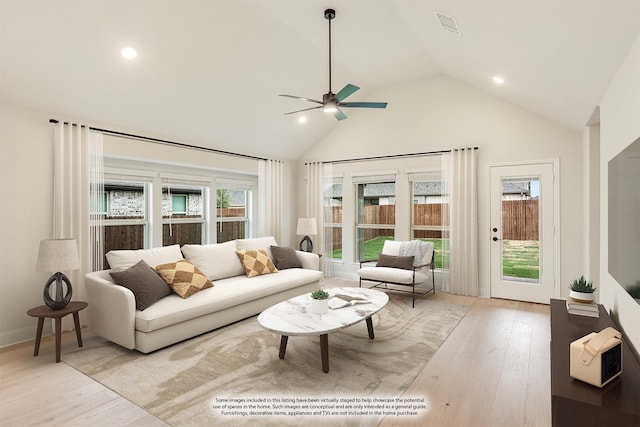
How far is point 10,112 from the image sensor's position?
3324 mm

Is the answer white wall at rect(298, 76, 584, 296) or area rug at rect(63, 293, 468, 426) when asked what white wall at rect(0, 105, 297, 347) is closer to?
area rug at rect(63, 293, 468, 426)

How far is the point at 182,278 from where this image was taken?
12.0 feet

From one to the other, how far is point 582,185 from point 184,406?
5.15m

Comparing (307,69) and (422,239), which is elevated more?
(307,69)

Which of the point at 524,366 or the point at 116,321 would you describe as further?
the point at 116,321

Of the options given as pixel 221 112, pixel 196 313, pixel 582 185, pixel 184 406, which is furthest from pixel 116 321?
pixel 582 185

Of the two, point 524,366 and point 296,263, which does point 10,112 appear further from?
point 524,366

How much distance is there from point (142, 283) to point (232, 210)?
2.96 metres

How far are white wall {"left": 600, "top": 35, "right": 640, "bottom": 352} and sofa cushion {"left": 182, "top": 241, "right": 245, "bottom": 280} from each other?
3963 mm

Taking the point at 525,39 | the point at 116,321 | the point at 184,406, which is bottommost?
the point at 184,406

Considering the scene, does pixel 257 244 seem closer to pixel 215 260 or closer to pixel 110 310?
pixel 215 260

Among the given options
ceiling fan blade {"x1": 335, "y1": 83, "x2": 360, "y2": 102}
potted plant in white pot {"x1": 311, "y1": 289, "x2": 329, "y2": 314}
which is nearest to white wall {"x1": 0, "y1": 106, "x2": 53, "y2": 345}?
potted plant in white pot {"x1": 311, "y1": 289, "x2": 329, "y2": 314}

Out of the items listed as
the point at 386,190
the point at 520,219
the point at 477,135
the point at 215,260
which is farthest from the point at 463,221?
the point at 215,260

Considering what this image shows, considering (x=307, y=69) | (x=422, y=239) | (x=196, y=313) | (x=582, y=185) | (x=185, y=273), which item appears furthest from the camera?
(x=422, y=239)
